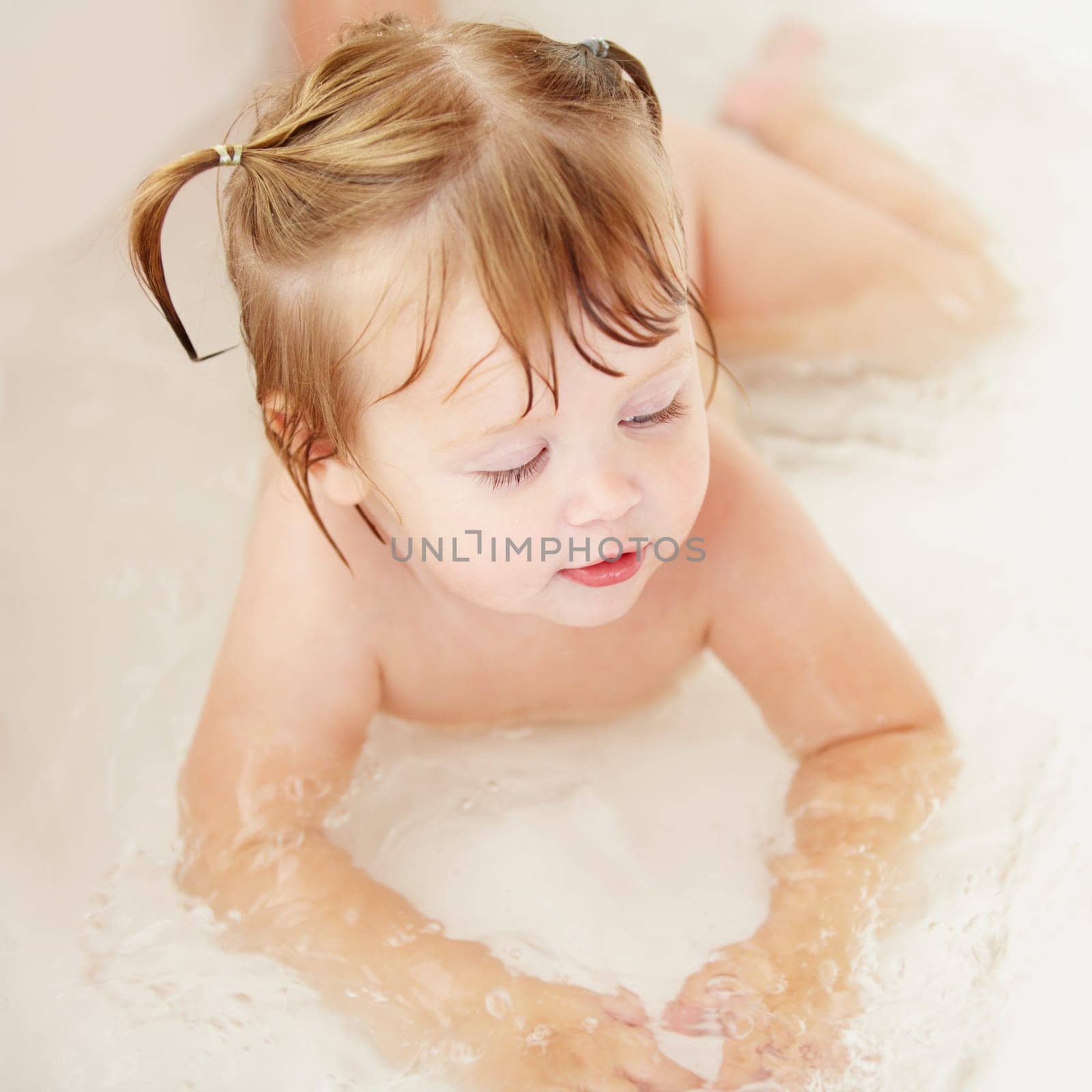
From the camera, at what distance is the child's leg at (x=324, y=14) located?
1486mm

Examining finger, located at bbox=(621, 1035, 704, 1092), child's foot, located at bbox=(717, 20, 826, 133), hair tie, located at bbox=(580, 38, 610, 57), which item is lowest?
finger, located at bbox=(621, 1035, 704, 1092)

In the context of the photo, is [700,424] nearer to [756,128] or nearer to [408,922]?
[408,922]

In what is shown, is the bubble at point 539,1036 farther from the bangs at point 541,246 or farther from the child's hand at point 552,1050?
the bangs at point 541,246

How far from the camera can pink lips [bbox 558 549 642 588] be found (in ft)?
2.99

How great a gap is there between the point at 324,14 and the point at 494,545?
92 cm

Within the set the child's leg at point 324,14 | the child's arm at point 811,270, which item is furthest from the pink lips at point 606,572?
the child's leg at point 324,14

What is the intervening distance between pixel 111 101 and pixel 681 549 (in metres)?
0.87

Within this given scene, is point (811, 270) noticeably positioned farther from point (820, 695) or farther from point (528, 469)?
point (528, 469)


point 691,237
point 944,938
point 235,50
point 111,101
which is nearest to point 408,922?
point 944,938

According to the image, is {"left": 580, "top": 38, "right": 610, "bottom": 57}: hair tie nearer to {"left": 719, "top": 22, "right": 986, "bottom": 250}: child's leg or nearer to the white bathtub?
the white bathtub

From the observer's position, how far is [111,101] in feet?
4.91

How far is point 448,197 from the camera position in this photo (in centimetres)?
77

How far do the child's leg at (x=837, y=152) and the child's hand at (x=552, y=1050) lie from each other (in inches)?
39.6

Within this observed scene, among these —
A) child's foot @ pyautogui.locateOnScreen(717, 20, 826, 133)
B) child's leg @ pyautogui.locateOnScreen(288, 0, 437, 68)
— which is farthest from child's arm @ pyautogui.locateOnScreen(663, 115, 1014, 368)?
child's leg @ pyautogui.locateOnScreen(288, 0, 437, 68)
